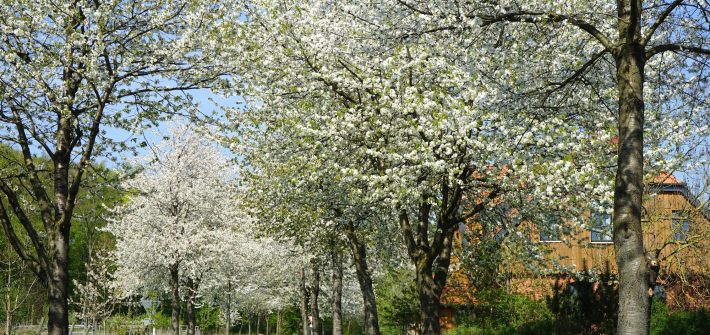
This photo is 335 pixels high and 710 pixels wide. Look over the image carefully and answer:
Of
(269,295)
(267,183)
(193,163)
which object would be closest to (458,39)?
(267,183)

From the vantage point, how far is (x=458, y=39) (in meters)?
8.83

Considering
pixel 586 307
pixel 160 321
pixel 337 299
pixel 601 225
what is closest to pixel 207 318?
pixel 160 321

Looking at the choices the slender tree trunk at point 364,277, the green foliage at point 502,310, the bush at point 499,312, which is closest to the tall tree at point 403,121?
the slender tree trunk at point 364,277

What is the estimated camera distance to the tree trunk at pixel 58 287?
8.37 metres

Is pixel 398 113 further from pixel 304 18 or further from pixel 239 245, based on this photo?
pixel 239 245

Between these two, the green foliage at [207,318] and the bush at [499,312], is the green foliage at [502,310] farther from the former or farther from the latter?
the green foliage at [207,318]

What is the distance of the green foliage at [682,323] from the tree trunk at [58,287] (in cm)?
1371

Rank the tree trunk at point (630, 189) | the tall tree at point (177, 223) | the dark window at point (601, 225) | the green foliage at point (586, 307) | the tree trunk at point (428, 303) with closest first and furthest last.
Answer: the tree trunk at point (630, 189)
the dark window at point (601, 225)
the tree trunk at point (428, 303)
the green foliage at point (586, 307)
the tall tree at point (177, 223)

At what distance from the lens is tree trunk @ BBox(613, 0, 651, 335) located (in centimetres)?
689

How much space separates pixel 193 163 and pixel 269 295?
13510mm

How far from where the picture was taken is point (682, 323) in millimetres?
15664

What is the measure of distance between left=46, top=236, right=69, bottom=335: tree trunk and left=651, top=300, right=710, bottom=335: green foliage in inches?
540

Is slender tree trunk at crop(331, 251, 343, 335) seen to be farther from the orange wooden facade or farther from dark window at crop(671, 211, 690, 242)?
dark window at crop(671, 211, 690, 242)

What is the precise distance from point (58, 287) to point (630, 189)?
7.20 m
